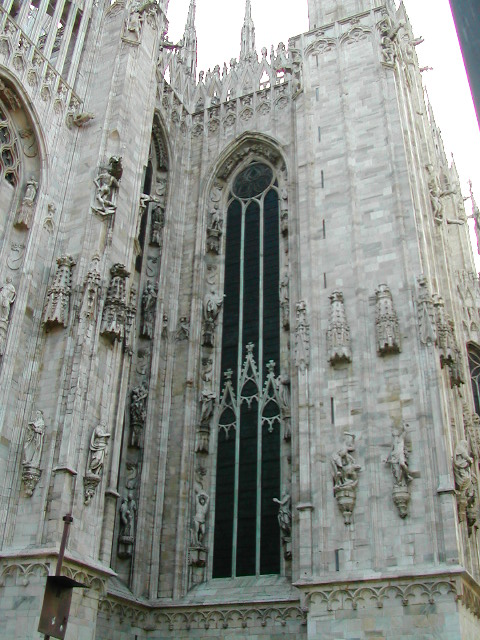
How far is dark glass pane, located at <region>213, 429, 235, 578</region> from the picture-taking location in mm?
17938

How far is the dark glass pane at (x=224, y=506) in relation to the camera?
17.9m

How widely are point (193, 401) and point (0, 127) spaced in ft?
28.3

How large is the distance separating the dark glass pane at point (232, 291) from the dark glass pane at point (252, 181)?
0.47 metres

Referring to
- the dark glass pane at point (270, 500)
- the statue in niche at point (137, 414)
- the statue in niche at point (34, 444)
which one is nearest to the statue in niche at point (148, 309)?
the statue in niche at point (137, 414)

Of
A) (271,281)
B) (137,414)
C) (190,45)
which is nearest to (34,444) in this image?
(137,414)

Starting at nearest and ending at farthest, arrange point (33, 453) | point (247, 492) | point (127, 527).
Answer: point (33, 453)
point (127, 527)
point (247, 492)

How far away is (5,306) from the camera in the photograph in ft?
51.2

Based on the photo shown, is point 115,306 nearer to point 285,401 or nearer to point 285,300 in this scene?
point 285,401

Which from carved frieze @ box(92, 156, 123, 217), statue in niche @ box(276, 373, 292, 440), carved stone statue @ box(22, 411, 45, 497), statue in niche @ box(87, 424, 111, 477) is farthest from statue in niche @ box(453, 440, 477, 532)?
carved frieze @ box(92, 156, 123, 217)

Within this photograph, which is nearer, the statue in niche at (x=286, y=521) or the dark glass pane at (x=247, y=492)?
the statue in niche at (x=286, y=521)

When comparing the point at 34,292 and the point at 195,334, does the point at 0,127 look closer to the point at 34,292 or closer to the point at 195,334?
the point at 34,292

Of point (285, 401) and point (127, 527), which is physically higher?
point (285, 401)

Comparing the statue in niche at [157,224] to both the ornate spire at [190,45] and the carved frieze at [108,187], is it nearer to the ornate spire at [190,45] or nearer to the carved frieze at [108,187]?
the carved frieze at [108,187]

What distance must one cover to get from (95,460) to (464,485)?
25.3 ft
